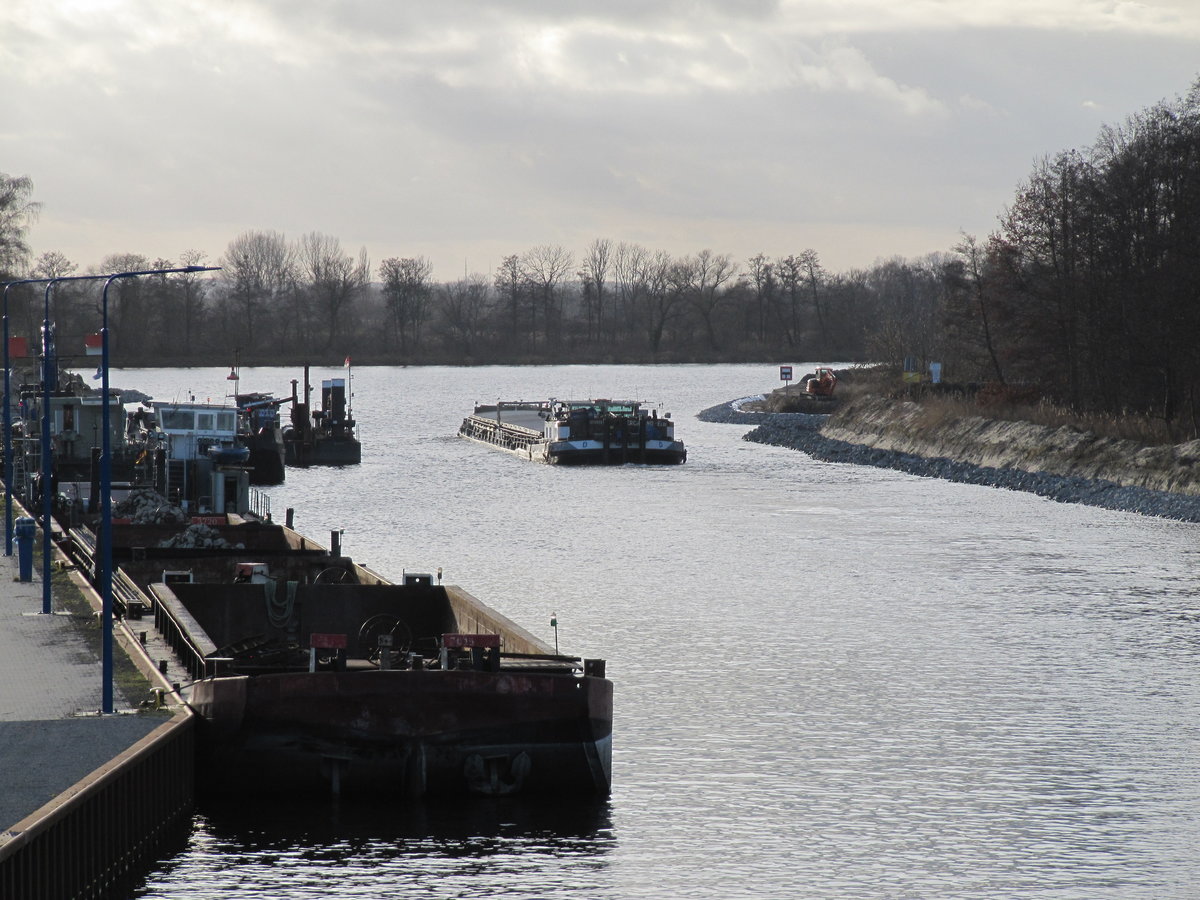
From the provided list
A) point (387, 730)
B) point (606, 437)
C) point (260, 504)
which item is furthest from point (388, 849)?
point (606, 437)

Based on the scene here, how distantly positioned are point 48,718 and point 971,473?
59911 millimetres

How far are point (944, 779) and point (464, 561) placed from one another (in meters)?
26.3

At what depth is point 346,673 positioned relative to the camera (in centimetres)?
2072

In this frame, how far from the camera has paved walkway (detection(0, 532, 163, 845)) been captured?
16984mm

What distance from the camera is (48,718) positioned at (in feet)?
65.5

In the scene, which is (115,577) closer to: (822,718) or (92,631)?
(92,631)

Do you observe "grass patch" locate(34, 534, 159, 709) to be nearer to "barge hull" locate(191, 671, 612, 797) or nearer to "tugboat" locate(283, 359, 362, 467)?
"barge hull" locate(191, 671, 612, 797)

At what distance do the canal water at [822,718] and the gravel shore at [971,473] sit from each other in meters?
1.75

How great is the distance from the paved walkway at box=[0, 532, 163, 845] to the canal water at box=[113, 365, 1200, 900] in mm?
1720

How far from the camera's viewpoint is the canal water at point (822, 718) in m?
18.8

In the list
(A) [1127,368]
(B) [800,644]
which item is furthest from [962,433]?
(B) [800,644]

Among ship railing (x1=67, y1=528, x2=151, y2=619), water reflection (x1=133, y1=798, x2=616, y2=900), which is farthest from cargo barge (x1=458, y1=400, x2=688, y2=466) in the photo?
water reflection (x1=133, y1=798, x2=616, y2=900)

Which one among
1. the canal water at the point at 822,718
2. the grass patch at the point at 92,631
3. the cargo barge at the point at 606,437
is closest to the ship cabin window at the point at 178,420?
the canal water at the point at 822,718

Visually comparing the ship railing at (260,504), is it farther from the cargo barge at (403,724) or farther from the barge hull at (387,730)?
the barge hull at (387,730)
